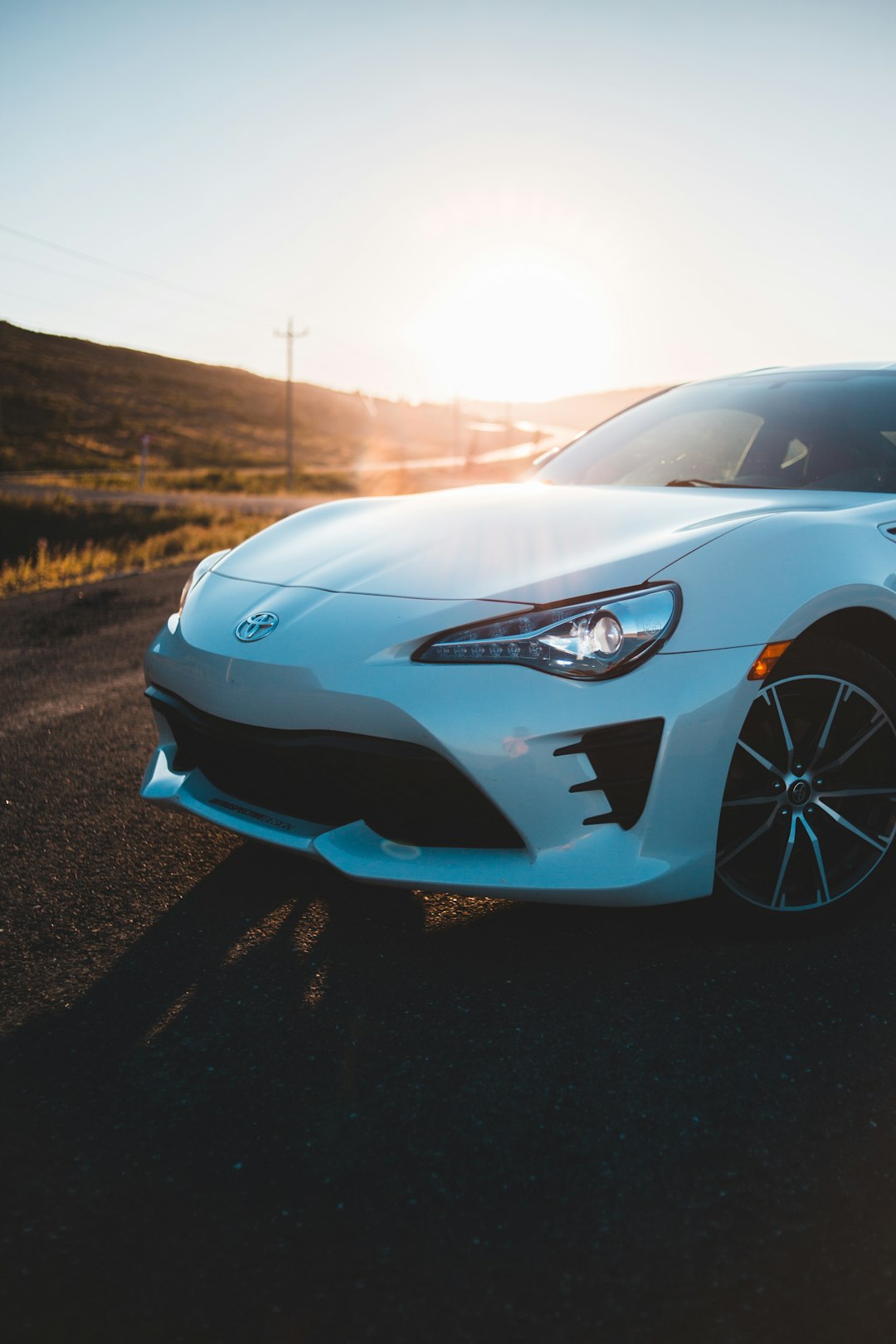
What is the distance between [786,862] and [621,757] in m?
0.60

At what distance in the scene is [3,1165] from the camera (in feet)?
5.39

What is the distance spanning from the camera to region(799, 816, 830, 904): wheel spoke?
238 cm

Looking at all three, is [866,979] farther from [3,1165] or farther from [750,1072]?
[3,1165]

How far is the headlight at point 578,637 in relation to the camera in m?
2.08

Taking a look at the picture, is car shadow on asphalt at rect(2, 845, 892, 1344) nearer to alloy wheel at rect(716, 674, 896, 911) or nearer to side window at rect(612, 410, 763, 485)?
alloy wheel at rect(716, 674, 896, 911)

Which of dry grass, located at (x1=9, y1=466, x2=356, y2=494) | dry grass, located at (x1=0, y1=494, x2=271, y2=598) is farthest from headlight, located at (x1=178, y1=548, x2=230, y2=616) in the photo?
dry grass, located at (x1=9, y1=466, x2=356, y2=494)

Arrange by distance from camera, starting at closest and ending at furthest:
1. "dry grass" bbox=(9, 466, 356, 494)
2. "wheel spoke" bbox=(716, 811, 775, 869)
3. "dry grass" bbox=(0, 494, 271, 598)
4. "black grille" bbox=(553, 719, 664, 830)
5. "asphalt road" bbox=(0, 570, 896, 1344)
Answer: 1. "asphalt road" bbox=(0, 570, 896, 1344)
2. "black grille" bbox=(553, 719, 664, 830)
3. "wheel spoke" bbox=(716, 811, 775, 869)
4. "dry grass" bbox=(0, 494, 271, 598)
5. "dry grass" bbox=(9, 466, 356, 494)

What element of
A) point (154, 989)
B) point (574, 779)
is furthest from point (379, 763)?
point (154, 989)

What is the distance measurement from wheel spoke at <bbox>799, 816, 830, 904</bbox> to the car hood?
0.73 meters

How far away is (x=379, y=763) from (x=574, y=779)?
42 cm

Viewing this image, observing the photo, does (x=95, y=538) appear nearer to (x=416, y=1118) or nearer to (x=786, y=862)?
(x=786, y=862)

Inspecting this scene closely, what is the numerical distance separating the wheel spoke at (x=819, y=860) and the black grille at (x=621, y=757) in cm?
54

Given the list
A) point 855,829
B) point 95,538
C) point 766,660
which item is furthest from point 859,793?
point 95,538

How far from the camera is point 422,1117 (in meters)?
1.79
